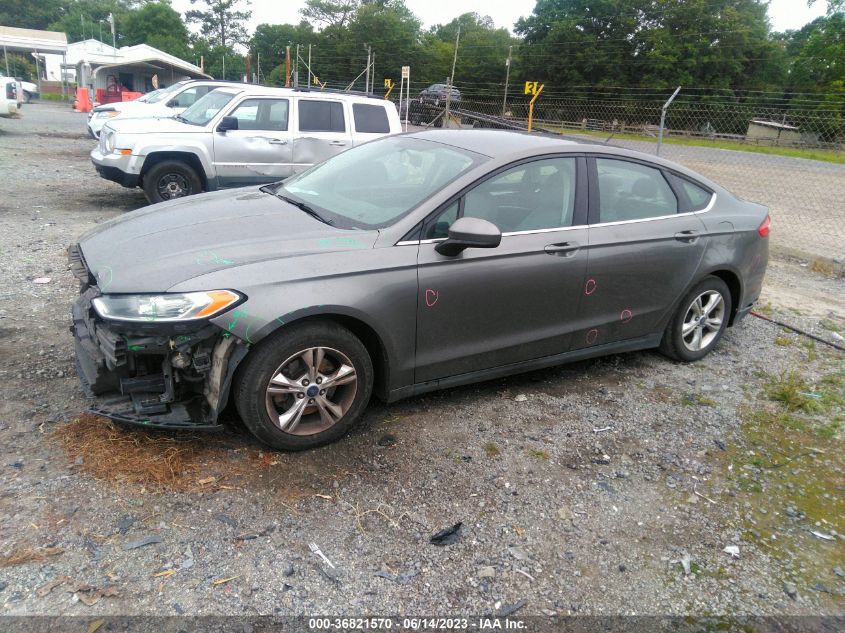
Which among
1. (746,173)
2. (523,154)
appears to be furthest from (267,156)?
(746,173)

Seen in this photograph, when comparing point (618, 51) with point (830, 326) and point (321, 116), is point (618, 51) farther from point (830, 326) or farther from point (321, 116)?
point (830, 326)

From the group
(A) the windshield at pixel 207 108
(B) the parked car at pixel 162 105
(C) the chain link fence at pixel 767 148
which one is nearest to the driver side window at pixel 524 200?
(A) the windshield at pixel 207 108

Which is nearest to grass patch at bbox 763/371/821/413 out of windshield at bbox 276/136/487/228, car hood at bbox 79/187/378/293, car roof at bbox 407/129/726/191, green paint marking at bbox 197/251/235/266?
car roof at bbox 407/129/726/191

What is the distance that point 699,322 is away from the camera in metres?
4.92

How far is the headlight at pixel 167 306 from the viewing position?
2.92 meters

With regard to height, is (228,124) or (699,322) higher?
(228,124)

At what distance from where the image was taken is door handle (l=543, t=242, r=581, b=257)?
3.92 meters

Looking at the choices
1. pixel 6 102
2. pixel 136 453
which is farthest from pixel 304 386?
pixel 6 102

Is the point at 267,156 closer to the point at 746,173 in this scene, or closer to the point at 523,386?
the point at 523,386

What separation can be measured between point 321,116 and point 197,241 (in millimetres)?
6483

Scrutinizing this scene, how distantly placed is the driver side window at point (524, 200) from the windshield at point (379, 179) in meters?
0.18

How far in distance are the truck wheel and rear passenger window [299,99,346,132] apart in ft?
5.57

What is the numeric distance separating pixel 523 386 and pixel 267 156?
6124 millimetres

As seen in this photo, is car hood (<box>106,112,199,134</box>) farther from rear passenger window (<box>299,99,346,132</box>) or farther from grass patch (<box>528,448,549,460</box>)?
grass patch (<box>528,448,549,460</box>)
